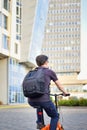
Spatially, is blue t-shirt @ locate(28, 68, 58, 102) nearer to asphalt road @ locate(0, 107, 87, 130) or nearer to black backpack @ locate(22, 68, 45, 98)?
black backpack @ locate(22, 68, 45, 98)

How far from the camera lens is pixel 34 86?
19.1ft

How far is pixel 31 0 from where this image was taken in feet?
220

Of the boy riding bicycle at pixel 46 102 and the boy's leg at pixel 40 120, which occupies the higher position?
the boy riding bicycle at pixel 46 102

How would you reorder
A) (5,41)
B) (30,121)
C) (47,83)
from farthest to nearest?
Result: (5,41) < (30,121) < (47,83)

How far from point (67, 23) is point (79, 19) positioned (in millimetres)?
5990

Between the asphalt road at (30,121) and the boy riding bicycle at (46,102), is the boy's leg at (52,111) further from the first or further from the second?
the asphalt road at (30,121)

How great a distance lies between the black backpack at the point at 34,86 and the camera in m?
5.82

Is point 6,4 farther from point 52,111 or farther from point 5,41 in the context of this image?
point 52,111

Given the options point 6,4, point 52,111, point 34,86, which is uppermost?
point 6,4

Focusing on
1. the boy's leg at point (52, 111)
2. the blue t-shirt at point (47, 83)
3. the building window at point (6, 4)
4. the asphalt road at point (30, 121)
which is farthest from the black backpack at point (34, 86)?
the building window at point (6, 4)

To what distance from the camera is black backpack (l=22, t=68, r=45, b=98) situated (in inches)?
229

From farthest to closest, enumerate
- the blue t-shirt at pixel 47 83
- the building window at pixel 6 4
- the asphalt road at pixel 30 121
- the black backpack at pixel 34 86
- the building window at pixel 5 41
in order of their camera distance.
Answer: the building window at pixel 6 4, the building window at pixel 5 41, the asphalt road at pixel 30 121, the blue t-shirt at pixel 47 83, the black backpack at pixel 34 86

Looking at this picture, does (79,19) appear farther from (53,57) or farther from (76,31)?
(53,57)

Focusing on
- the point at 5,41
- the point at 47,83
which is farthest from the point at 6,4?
the point at 47,83
